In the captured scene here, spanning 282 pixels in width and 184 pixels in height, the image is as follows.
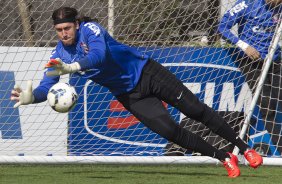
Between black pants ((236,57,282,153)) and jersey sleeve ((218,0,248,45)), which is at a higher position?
jersey sleeve ((218,0,248,45))

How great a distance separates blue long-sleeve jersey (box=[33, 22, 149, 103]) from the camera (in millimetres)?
6539

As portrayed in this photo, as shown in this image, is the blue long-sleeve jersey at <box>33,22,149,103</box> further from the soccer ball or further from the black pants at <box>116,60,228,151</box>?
the soccer ball

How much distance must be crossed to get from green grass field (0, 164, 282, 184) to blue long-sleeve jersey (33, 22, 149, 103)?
0.86 m

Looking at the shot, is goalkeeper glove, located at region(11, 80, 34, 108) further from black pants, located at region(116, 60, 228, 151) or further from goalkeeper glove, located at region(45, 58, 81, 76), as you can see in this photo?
black pants, located at region(116, 60, 228, 151)

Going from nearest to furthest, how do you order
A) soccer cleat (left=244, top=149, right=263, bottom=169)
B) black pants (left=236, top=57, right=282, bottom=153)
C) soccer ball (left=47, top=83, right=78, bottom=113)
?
soccer ball (left=47, top=83, right=78, bottom=113), soccer cleat (left=244, top=149, right=263, bottom=169), black pants (left=236, top=57, right=282, bottom=153)

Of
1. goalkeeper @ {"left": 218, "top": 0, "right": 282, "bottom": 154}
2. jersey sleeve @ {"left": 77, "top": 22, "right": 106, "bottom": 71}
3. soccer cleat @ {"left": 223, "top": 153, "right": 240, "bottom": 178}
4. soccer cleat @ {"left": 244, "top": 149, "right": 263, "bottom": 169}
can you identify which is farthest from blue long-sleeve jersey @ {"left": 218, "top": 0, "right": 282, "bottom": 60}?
jersey sleeve @ {"left": 77, "top": 22, "right": 106, "bottom": 71}

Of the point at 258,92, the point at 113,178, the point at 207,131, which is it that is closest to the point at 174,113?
the point at 207,131

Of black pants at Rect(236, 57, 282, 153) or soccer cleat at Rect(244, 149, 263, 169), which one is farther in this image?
black pants at Rect(236, 57, 282, 153)

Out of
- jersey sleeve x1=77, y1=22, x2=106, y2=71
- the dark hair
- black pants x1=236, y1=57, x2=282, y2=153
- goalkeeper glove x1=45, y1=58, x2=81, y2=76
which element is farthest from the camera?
black pants x1=236, y1=57, x2=282, y2=153

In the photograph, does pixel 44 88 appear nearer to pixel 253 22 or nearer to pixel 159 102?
pixel 159 102

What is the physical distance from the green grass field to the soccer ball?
858 mm

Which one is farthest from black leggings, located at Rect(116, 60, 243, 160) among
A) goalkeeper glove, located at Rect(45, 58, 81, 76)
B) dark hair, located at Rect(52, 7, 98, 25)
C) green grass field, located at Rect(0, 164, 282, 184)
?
goalkeeper glove, located at Rect(45, 58, 81, 76)

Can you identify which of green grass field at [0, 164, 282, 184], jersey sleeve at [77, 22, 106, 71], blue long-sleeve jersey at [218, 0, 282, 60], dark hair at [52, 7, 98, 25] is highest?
dark hair at [52, 7, 98, 25]

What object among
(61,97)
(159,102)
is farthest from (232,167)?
(61,97)
